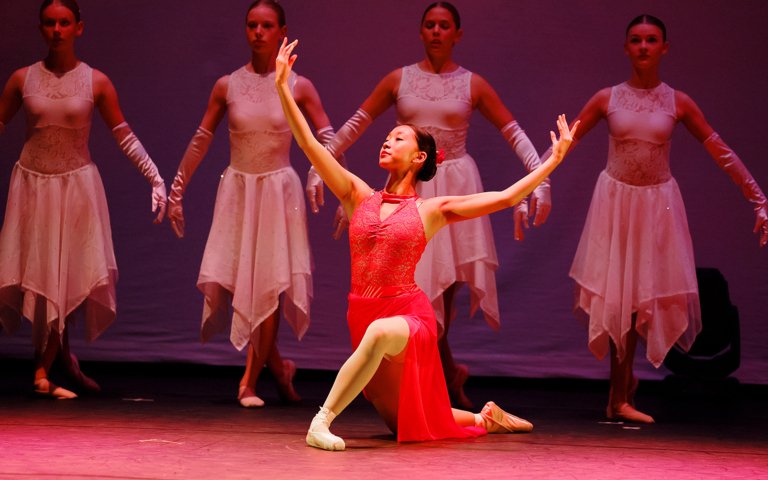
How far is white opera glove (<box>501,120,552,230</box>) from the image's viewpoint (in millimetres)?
5238

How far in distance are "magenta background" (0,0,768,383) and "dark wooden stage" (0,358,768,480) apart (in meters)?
0.41

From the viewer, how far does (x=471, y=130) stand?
6.62 meters

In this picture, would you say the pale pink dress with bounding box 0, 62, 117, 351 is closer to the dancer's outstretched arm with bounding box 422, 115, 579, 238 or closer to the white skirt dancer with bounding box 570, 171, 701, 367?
the dancer's outstretched arm with bounding box 422, 115, 579, 238

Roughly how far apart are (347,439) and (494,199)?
0.99 meters

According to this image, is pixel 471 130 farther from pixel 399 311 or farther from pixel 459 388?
pixel 399 311

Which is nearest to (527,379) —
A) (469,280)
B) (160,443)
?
(469,280)

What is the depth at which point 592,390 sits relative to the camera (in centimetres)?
645

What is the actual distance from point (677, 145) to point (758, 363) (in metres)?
1.19

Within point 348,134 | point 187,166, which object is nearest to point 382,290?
point 348,134

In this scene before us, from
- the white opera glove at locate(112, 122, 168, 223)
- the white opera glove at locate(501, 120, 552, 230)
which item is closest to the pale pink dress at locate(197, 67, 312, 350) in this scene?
the white opera glove at locate(112, 122, 168, 223)

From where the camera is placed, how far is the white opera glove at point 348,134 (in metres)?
5.46

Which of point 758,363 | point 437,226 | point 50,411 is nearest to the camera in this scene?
Answer: point 437,226

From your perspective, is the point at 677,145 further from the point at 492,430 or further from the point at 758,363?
the point at 492,430

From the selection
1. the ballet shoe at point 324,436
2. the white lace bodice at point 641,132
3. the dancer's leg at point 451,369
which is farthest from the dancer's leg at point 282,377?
the white lace bodice at point 641,132
